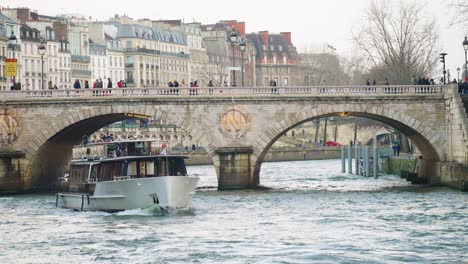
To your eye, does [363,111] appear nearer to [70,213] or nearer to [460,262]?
[70,213]

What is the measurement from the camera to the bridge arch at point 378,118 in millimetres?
69438

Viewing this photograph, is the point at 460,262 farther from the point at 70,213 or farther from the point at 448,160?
the point at 448,160

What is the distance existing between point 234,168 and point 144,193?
492 inches

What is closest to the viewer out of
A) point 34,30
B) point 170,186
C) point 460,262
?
point 460,262

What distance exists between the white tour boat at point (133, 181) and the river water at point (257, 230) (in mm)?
544

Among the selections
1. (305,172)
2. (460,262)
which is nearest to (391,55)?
(305,172)

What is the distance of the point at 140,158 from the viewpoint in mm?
58938

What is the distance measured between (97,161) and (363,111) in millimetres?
14355

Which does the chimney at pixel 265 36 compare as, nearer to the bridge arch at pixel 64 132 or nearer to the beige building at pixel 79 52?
the beige building at pixel 79 52

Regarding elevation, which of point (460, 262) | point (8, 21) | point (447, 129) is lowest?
point (460, 262)

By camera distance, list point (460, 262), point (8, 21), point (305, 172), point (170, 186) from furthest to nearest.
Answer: point (8, 21) → point (305, 172) → point (170, 186) → point (460, 262)

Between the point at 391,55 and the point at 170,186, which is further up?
the point at 391,55

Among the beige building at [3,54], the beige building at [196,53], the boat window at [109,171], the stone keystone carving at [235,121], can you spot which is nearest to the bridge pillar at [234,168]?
the stone keystone carving at [235,121]

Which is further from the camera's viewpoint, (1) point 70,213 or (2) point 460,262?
(1) point 70,213
